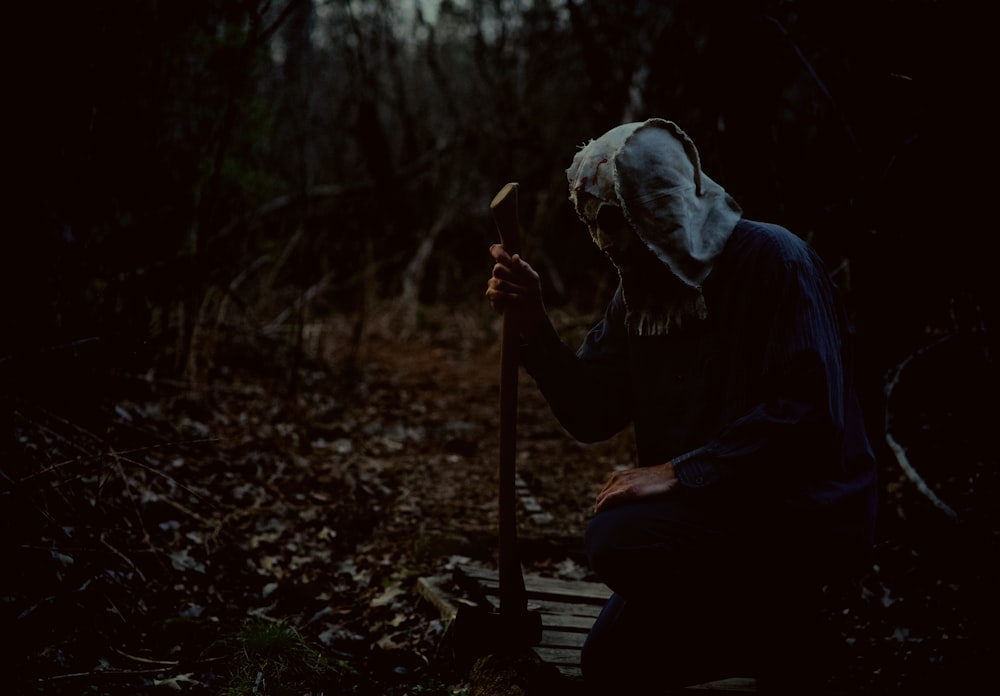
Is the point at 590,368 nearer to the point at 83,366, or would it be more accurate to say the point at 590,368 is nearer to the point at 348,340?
the point at 83,366

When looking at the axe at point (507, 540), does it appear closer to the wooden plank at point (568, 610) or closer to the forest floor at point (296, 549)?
the forest floor at point (296, 549)

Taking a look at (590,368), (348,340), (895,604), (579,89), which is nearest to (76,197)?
(590,368)

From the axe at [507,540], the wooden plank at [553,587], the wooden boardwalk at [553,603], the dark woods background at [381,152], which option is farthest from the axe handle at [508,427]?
the dark woods background at [381,152]

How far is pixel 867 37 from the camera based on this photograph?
153 inches

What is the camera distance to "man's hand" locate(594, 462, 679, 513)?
2.54m

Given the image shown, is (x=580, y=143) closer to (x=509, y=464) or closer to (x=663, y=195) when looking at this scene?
(x=509, y=464)

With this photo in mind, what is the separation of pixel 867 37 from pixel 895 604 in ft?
8.84

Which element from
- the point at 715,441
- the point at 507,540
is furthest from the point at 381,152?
the point at 715,441

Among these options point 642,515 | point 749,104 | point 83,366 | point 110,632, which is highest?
point 749,104

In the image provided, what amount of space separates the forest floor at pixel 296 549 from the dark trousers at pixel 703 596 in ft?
2.67

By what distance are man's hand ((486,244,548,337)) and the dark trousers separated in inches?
31.6

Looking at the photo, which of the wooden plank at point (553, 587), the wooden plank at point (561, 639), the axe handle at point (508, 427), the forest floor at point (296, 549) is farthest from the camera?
the wooden plank at point (553, 587)

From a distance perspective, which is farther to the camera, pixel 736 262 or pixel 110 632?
pixel 110 632

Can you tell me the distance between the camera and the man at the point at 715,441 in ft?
7.86
